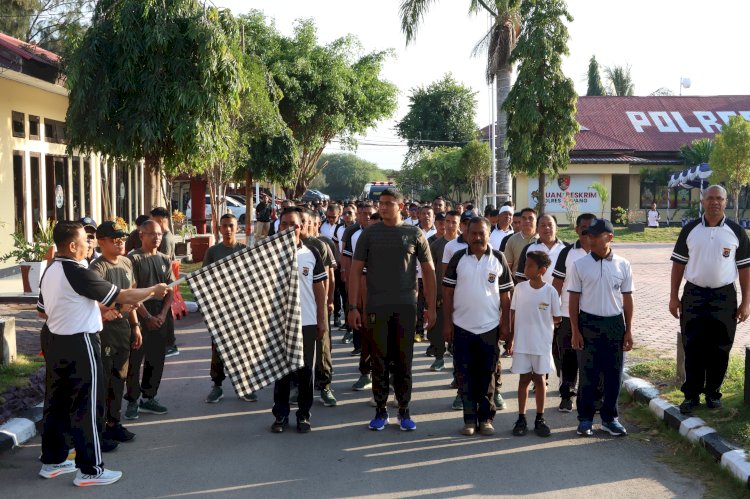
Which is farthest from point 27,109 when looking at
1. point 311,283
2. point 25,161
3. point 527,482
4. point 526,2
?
point 527,482

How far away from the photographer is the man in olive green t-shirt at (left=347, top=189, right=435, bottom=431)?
23.9ft

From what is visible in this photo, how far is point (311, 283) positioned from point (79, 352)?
229 cm

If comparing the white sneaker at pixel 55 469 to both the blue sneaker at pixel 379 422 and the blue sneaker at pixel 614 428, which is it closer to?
the blue sneaker at pixel 379 422

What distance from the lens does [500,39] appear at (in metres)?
21.7

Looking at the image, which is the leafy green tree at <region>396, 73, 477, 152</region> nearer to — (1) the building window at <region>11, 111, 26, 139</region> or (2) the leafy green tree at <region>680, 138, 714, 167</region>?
(2) the leafy green tree at <region>680, 138, 714, 167</region>

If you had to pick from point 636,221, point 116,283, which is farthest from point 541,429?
point 636,221

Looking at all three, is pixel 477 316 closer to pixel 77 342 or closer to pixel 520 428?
pixel 520 428

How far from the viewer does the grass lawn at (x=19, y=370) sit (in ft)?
28.3

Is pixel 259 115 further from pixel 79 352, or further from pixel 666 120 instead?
pixel 666 120

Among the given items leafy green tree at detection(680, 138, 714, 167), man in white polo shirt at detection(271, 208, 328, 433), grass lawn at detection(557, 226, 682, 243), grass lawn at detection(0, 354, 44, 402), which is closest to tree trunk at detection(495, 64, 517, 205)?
grass lawn at detection(557, 226, 682, 243)

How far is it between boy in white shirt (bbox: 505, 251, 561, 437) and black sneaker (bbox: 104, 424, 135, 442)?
341cm

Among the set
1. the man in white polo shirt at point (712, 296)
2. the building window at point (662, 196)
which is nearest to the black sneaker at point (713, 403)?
the man in white polo shirt at point (712, 296)

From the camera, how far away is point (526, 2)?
21.1 meters

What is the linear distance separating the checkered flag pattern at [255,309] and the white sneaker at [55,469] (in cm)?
139
